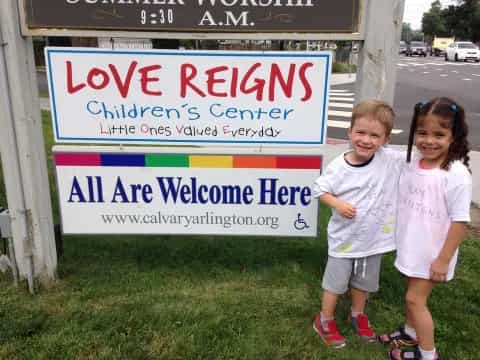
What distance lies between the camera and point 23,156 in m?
2.73

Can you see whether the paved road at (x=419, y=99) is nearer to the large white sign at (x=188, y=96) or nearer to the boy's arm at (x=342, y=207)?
Answer: the large white sign at (x=188, y=96)

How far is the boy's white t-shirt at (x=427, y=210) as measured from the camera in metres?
2.05

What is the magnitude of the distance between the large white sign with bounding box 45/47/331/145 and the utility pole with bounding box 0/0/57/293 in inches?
5.4

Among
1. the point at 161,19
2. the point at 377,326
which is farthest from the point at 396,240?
the point at 161,19

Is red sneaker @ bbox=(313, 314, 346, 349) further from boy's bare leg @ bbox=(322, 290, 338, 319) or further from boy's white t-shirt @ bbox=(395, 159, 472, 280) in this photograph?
boy's white t-shirt @ bbox=(395, 159, 472, 280)

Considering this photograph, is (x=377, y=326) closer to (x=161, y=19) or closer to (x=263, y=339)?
(x=263, y=339)

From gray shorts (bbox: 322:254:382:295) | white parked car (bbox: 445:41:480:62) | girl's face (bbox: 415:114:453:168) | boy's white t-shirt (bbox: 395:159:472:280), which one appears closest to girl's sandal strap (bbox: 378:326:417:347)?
gray shorts (bbox: 322:254:382:295)

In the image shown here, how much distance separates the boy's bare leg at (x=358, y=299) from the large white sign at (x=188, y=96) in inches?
37.0

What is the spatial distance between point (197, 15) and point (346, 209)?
1367mm

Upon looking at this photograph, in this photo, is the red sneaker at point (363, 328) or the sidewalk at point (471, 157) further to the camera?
the sidewalk at point (471, 157)

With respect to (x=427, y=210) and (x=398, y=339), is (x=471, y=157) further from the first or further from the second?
(x=427, y=210)

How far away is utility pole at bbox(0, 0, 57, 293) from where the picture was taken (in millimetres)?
2553

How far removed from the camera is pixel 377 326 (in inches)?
108

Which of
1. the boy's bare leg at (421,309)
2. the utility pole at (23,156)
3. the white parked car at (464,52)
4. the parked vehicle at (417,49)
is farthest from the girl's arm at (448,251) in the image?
the parked vehicle at (417,49)
